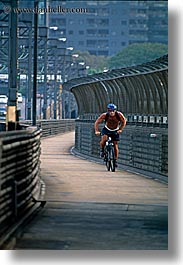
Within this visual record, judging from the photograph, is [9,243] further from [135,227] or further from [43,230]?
[135,227]

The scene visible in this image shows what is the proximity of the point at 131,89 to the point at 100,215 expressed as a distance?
36.1ft

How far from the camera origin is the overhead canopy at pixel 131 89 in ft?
72.5

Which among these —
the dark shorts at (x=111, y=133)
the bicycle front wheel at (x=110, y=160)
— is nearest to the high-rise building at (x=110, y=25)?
the bicycle front wheel at (x=110, y=160)

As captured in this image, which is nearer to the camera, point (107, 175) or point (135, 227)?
point (135, 227)

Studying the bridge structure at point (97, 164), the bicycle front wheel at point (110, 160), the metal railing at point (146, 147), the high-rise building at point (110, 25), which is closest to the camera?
the bridge structure at point (97, 164)

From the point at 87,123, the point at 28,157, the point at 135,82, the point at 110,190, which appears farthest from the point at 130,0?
the point at 28,157

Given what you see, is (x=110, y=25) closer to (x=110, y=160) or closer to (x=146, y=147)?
(x=110, y=160)

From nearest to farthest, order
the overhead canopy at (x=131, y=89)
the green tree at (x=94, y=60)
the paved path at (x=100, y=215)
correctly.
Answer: the paved path at (x=100, y=215) → the overhead canopy at (x=131, y=89) → the green tree at (x=94, y=60)

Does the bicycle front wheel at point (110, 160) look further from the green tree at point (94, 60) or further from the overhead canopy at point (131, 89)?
the green tree at point (94, 60)

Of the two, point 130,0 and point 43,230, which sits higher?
point 130,0

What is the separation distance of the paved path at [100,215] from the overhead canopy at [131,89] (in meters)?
1.79

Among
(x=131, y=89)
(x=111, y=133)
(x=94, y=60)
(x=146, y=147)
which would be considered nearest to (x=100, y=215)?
(x=111, y=133)

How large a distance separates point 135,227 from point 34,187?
3476mm

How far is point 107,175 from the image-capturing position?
79.4ft
